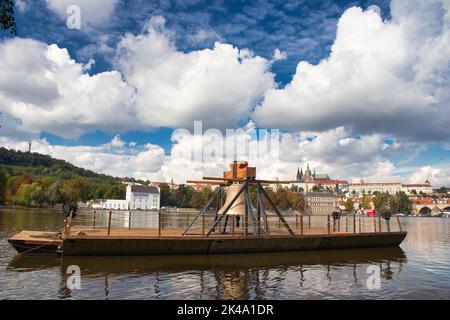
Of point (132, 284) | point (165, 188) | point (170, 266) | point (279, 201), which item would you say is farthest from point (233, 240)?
point (165, 188)

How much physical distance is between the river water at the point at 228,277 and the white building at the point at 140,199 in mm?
120412

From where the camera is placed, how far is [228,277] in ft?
50.1

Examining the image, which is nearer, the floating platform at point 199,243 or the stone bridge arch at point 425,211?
the floating platform at point 199,243

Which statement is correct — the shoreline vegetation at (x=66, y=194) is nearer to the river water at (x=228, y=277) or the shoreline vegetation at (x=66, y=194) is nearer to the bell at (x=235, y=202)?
the bell at (x=235, y=202)

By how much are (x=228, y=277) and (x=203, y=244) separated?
4.82 m

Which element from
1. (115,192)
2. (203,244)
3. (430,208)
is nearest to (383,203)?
(430,208)

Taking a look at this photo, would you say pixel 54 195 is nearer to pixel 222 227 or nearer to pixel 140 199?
pixel 140 199

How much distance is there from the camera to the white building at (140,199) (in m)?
139

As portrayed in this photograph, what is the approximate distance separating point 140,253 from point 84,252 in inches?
113

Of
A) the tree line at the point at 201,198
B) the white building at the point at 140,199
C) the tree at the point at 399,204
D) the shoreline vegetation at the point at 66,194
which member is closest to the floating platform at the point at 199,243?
the shoreline vegetation at the point at 66,194

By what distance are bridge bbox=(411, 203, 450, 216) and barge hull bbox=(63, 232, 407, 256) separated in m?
195
